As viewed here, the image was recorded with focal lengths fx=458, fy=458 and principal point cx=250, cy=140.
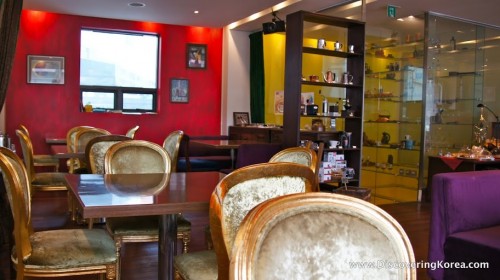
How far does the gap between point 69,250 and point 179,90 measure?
23.3 ft

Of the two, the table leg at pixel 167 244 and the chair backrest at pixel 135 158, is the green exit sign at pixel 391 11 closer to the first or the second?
the chair backrest at pixel 135 158

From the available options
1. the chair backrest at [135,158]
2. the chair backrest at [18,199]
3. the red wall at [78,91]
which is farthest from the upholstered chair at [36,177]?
the red wall at [78,91]

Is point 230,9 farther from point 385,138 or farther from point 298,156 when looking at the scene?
point 298,156

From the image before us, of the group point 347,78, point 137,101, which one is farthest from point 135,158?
point 137,101

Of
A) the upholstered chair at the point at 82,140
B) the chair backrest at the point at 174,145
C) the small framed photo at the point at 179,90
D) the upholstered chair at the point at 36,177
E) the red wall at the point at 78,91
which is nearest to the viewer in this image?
the upholstered chair at the point at 36,177

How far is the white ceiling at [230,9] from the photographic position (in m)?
6.76

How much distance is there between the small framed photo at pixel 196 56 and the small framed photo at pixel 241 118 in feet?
3.88

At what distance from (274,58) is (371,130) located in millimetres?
2579

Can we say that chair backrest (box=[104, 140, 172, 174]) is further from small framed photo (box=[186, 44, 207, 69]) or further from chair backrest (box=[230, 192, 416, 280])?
small framed photo (box=[186, 44, 207, 69])

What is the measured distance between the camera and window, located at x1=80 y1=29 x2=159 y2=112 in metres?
8.54

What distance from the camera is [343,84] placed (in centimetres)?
599

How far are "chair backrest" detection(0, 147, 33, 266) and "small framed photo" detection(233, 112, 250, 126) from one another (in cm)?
710

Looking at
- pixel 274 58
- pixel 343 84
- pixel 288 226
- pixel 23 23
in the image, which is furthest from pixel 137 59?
pixel 288 226

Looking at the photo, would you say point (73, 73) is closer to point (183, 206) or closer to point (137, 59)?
point (137, 59)
